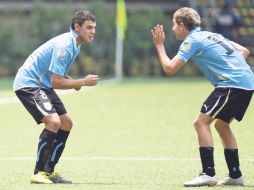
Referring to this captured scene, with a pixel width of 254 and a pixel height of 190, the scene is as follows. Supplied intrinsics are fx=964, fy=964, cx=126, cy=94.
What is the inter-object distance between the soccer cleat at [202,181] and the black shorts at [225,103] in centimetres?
63

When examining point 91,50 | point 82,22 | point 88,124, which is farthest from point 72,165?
point 91,50

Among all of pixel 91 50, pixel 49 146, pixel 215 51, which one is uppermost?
pixel 215 51

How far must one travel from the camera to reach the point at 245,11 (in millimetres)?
35500

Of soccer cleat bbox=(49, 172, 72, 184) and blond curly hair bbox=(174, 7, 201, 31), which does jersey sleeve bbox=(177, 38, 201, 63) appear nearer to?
blond curly hair bbox=(174, 7, 201, 31)

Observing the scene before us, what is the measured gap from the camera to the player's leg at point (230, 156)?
998 cm

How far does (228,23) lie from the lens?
33.2 metres

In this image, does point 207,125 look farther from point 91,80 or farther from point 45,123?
point 45,123

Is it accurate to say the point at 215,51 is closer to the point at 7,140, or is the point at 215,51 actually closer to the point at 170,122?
the point at 7,140

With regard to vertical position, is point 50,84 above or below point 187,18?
below

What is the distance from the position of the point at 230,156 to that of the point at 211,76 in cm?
87

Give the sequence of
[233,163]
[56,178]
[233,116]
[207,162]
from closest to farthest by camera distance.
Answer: [207,162] < [233,116] < [233,163] < [56,178]

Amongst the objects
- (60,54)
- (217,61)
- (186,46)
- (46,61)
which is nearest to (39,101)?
(46,61)

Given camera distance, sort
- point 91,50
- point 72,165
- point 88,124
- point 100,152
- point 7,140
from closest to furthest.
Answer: point 72,165
point 100,152
point 7,140
point 88,124
point 91,50

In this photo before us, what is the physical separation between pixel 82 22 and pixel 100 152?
3047 millimetres
